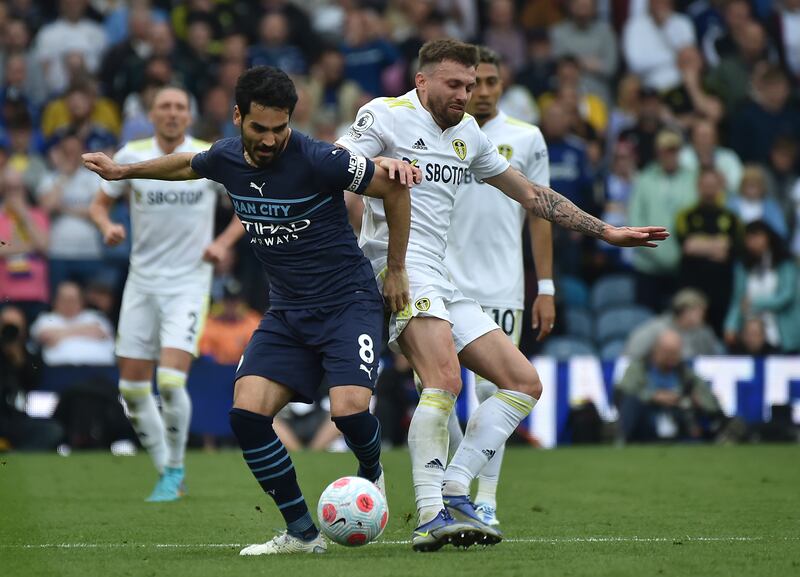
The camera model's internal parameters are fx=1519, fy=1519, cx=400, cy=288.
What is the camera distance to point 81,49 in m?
20.3

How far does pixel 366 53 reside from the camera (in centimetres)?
2038

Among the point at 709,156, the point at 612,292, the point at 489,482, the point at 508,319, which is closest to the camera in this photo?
the point at 489,482

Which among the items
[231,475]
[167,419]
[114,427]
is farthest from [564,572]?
[114,427]

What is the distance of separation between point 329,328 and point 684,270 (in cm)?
1107

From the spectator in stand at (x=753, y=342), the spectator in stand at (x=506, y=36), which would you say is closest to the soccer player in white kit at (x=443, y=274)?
the spectator in stand at (x=753, y=342)

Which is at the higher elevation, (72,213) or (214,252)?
(72,213)

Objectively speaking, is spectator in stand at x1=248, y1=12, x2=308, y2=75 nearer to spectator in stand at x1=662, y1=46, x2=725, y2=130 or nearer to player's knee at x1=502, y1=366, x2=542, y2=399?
spectator in stand at x1=662, y1=46, x2=725, y2=130

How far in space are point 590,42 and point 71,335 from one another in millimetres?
8799

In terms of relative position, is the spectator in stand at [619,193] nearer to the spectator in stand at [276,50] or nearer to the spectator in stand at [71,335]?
the spectator in stand at [276,50]

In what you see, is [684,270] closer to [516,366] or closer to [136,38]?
[136,38]

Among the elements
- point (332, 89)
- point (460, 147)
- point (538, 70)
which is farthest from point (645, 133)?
point (460, 147)

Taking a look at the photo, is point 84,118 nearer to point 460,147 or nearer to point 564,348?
point 564,348

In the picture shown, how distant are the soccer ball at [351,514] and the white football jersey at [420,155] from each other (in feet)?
4.45

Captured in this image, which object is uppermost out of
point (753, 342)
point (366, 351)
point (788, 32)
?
point (788, 32)
